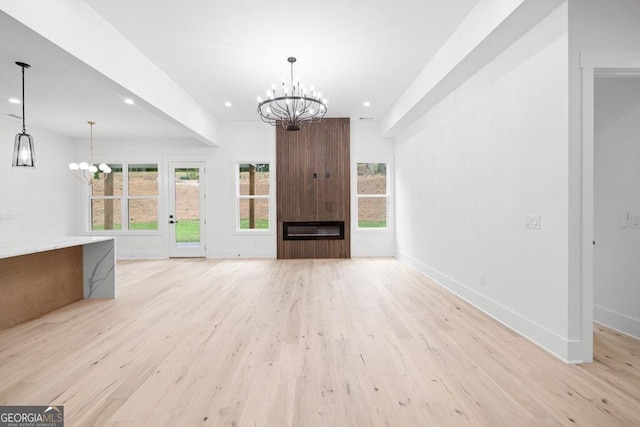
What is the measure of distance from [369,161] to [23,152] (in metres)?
5.82

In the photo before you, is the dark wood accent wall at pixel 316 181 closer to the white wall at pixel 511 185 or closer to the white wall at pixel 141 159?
the white wall at pixel 141 159

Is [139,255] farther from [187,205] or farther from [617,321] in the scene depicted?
[617,321]

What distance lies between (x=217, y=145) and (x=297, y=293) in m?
4.33

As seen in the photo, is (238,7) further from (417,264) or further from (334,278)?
(417,264)

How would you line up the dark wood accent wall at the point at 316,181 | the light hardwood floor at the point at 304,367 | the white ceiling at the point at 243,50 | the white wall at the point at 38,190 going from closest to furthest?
the light hardwood floor at the point at 304,367 < the white ceiling at the point at 243,50 < the white wall at the point at 38,190 < the dark wood accent wall at the point at 316,181

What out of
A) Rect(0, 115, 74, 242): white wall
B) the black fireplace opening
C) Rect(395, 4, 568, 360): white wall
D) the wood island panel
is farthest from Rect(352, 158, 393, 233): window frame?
Rect(0, 115, 74, 242): white wall

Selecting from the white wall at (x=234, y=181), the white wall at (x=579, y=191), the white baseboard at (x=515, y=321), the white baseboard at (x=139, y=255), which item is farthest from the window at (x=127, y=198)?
the white wall at (x=579, y=191)

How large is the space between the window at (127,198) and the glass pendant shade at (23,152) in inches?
157

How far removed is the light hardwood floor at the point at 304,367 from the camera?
174 centimetres

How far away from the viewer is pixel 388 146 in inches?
281

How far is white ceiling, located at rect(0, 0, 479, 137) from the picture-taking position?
9.97 feet

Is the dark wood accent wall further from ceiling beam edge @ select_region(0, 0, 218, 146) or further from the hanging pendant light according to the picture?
the hanging pendant light

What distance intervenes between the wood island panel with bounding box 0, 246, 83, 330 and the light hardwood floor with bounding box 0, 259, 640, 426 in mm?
155

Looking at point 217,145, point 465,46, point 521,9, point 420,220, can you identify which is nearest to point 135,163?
point 217,145
